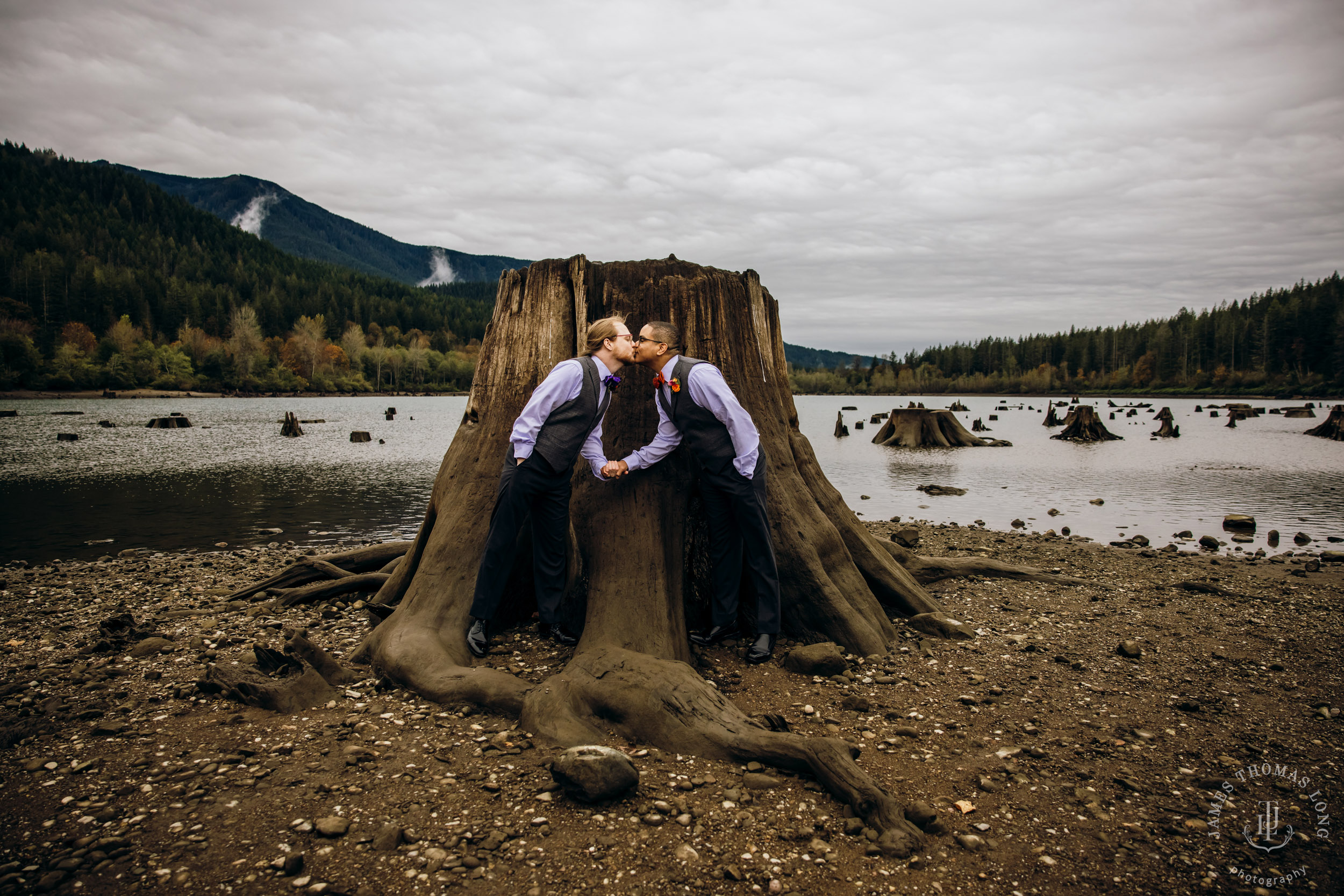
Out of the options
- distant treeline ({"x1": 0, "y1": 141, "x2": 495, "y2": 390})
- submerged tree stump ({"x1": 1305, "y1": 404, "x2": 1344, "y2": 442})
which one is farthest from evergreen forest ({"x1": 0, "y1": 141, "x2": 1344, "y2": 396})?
submerged tree stump ({"x1": 1305, "y1": 404, "x2": 1344, "y2": 442})

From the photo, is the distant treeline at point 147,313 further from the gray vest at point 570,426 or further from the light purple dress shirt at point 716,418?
the light purple dress shirt at point 716,418

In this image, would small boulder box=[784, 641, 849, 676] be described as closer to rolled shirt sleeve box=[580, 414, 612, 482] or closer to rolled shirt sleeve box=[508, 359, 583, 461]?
rolled shirt sleeve box=[580, 414, 612, 482]

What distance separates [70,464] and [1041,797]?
116ft

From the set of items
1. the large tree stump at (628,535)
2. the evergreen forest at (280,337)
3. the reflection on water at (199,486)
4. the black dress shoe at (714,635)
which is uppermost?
the evergreen forest at (280,337)

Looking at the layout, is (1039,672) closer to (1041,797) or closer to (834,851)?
(1041,797)

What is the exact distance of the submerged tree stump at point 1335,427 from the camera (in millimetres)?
41625

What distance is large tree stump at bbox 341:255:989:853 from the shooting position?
5.20m

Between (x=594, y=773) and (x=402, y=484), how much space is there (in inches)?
864

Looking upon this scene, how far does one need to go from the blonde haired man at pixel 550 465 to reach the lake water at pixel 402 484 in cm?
1003

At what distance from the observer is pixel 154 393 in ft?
366

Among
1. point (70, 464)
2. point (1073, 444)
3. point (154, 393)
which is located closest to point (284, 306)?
point (154, 393)

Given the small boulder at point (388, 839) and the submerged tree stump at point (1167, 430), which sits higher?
the submerged tree stump at point (1167, 430)

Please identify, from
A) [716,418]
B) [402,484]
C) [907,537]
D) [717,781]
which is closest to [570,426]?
[716,418]

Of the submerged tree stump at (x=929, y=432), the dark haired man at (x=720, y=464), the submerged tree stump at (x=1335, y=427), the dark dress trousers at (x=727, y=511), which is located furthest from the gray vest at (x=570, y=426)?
the submerged tree stump at (x=1335, y=427)
